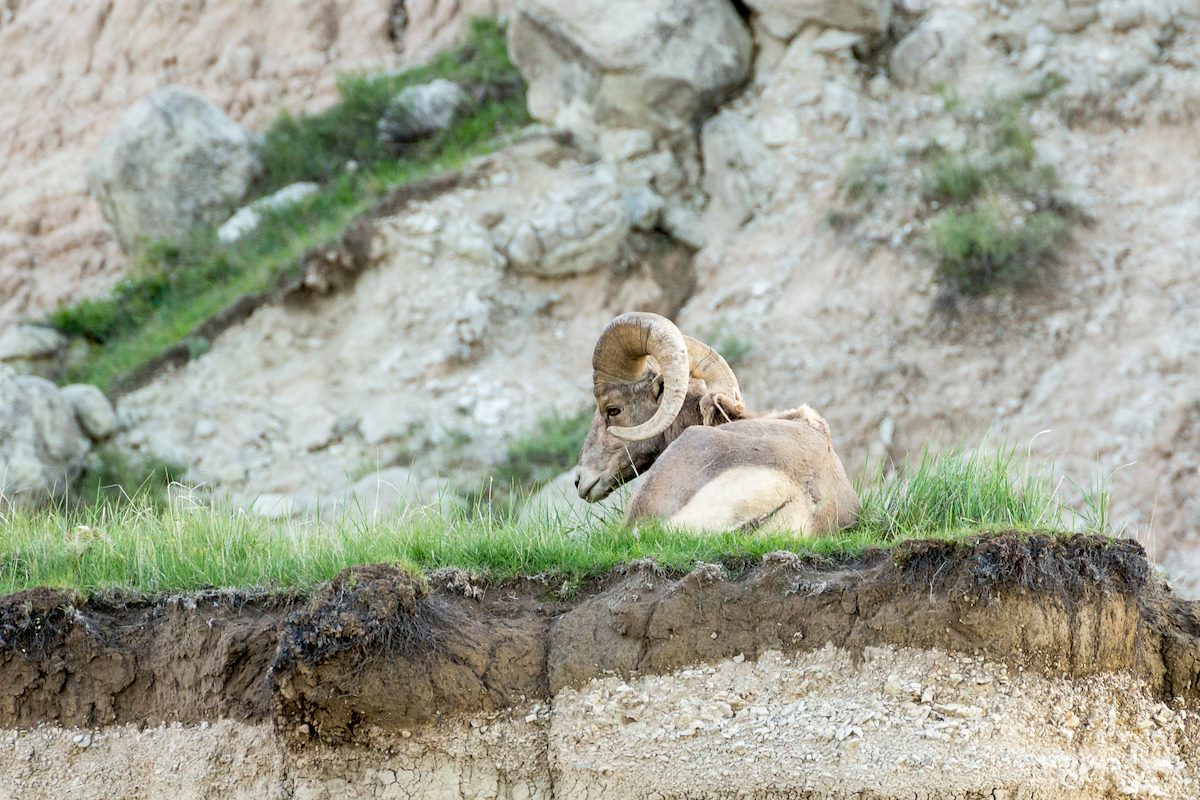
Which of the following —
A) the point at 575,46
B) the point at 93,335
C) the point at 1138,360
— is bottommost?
the point at 93,335

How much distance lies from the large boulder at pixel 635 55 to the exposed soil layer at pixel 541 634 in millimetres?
14660

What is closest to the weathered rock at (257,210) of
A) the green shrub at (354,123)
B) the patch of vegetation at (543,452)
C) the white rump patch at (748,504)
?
the green shrub at (354,123)

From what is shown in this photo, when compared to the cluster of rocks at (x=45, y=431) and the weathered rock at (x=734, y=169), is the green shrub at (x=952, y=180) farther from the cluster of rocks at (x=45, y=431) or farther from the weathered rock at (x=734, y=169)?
the cluster of rocks at (x=45, y=431)

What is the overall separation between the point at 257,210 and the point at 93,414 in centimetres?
513

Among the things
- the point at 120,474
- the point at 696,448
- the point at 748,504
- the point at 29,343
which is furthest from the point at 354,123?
the point at 748,504

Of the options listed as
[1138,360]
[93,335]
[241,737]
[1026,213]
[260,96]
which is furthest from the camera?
[260,96]

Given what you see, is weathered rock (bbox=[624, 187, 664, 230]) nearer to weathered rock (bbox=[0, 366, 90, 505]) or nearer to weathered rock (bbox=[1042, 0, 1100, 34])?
weathered rock (bbox=[1042, 0, 1100, 34])

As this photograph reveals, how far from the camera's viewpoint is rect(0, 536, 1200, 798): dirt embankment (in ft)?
19.5

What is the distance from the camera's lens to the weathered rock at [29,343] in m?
21.6

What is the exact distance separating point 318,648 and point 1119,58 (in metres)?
15.5

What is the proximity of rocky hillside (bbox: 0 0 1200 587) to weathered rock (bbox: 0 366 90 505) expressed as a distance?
82 cm

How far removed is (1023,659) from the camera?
19.6 ft

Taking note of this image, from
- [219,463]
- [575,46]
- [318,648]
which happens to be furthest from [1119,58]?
[318,648]

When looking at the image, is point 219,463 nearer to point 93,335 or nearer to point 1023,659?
point 93,335
